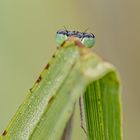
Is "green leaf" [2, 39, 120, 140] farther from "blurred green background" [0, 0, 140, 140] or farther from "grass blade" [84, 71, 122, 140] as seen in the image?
"blurred green background" [0, 0, 140, 140]

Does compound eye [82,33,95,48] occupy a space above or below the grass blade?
above

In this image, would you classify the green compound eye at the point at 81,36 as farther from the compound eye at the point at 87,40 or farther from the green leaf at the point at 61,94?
the green leaf at the point at 61,94

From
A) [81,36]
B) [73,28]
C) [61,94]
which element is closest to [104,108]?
[61,94]

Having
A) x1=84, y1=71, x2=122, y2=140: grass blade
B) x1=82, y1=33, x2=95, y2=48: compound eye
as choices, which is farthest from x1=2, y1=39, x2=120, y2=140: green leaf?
x1=82, y1=33, x2=95, y2=48: compound eye

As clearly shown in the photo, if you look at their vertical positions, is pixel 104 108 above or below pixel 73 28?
below

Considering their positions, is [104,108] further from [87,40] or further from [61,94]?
[87,40]

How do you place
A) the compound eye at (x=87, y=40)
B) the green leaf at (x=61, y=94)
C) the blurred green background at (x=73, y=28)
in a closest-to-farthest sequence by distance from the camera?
the green leaf at (x=61, y=94) < the compound eye at (x=87, y=40) < the blurred green background at (x=73, y=28)

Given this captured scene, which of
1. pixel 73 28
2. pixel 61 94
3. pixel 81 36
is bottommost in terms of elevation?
pixel 61 94

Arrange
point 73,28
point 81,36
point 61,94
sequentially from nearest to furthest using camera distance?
point 61,94 → point 81,36 → point 73,28

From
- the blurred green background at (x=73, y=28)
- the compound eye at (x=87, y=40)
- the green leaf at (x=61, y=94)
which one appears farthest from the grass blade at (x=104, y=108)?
the blurred green background at (x=73, y=28)
